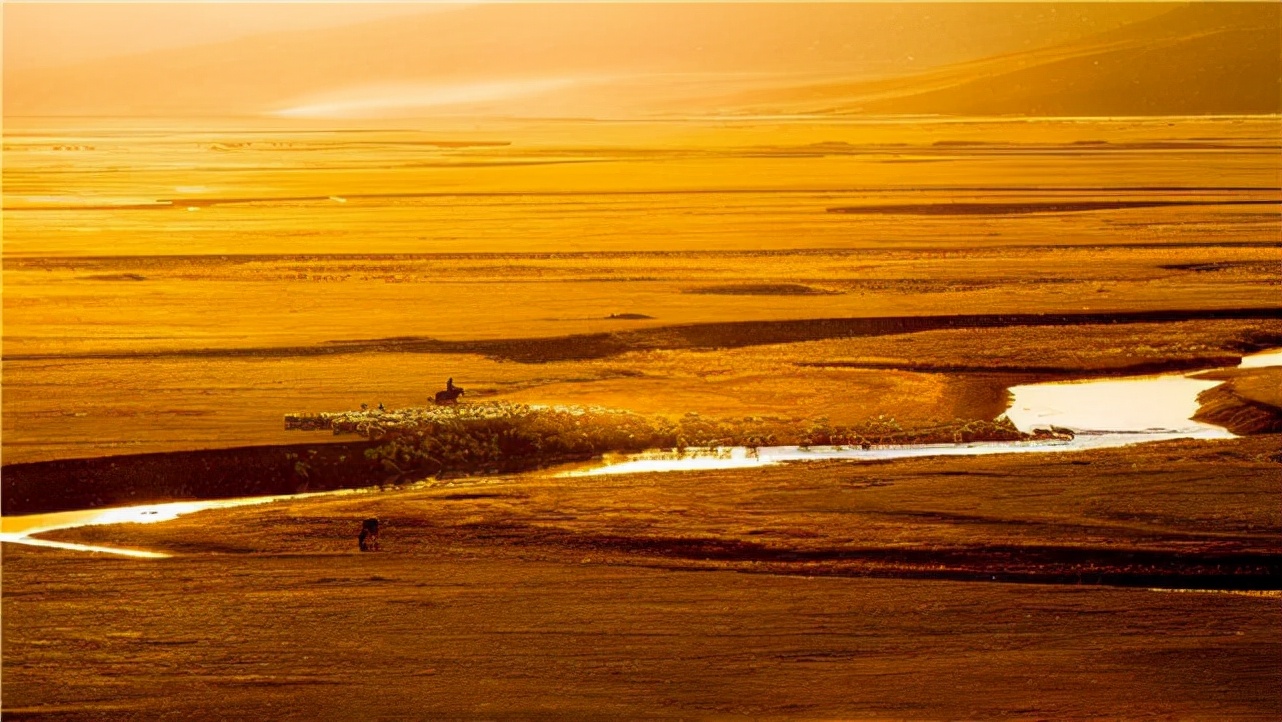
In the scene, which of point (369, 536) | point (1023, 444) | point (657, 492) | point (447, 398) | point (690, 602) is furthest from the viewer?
point (447, 398)

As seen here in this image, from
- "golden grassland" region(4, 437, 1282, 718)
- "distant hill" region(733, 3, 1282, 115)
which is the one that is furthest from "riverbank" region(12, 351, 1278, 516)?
"distant hill" region(733, 3, 1282, 115)

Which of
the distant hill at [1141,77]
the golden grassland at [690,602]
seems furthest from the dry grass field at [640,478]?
the distant hill at [1141,77]

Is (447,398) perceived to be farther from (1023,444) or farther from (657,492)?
(1023,444)

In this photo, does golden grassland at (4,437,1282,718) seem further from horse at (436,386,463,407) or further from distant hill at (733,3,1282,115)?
distant hill at (733,3,1282,115)

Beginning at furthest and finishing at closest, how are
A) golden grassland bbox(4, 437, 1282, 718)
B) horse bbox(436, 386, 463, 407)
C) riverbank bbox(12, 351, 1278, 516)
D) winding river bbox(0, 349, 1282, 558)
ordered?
horse bbox(436, 386, 463, 407), riverbank bbox(12, 351, 1278, 516), winding river bbox(0, 349, 1282, 558), golden grassland bbox(4, 437, 1282, 718)

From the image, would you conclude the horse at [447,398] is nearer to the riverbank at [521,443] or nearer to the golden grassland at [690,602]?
the riverbank at [521,443]

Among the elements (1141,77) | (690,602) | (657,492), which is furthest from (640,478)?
(1141,77)

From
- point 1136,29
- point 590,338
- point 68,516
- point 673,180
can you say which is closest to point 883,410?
point 590,338
